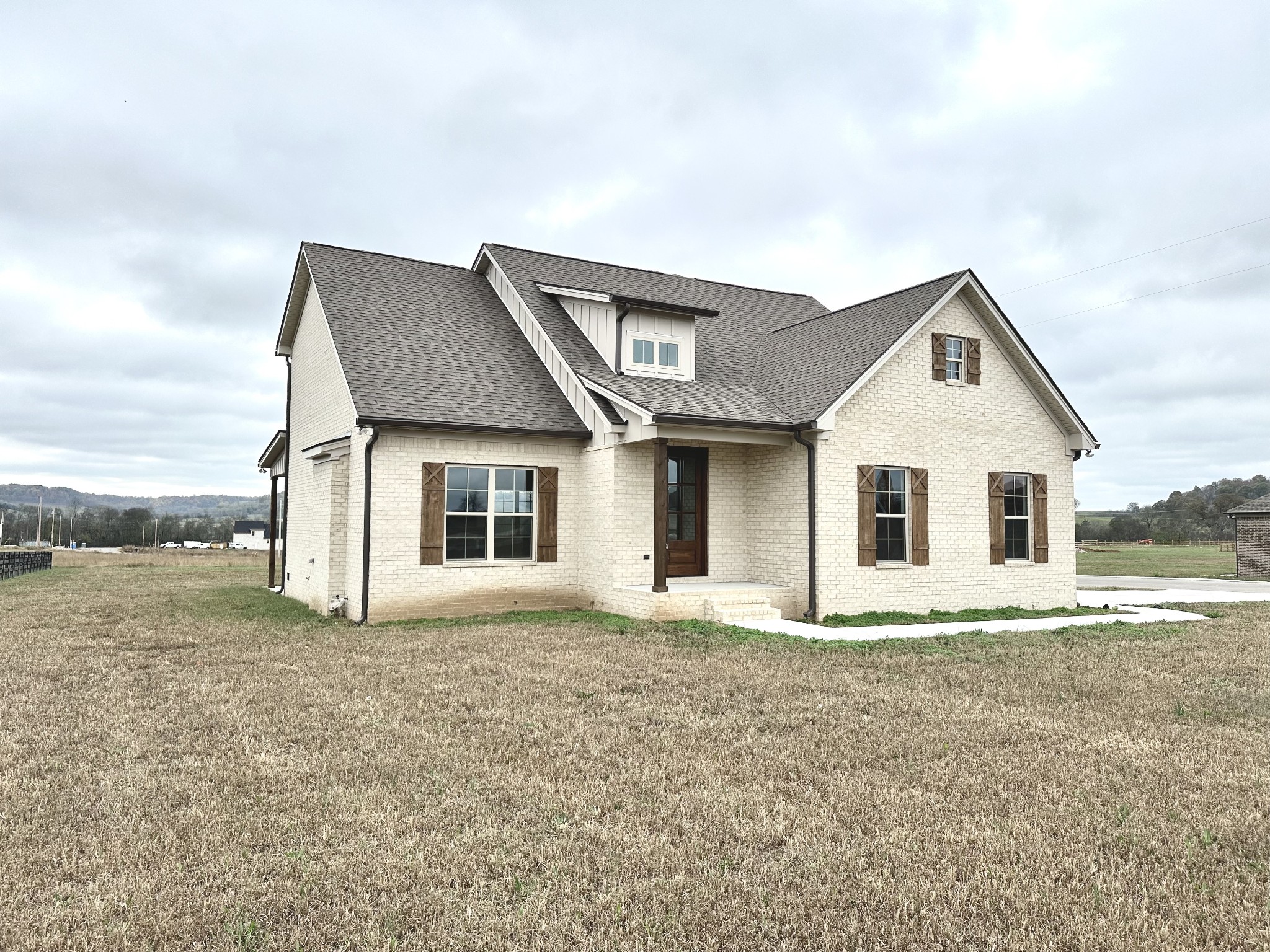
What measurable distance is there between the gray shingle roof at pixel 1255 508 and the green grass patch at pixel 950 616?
62.3 feet

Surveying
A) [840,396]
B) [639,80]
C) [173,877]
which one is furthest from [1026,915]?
[639,80]

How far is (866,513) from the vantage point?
13.8 m

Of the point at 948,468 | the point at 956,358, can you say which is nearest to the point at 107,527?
the point at 948,468

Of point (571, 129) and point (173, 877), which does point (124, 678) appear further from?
point (571, 129)

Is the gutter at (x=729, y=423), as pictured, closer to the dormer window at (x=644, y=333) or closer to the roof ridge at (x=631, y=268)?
the dormer window at (x=644, y=333)

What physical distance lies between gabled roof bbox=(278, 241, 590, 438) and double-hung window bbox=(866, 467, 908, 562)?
556 centimetres

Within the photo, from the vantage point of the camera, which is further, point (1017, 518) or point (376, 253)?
point (376, 253)

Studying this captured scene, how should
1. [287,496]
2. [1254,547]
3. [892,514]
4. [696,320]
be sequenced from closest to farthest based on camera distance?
[892,514]
[696,320]
[287,496]
[1254,547]

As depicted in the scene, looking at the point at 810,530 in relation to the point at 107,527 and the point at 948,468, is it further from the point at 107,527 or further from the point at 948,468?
the point at 107,527

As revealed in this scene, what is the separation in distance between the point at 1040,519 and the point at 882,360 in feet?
17.6

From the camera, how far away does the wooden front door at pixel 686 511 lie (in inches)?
571

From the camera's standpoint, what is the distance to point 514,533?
14.1m

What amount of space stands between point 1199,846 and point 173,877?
501 centimetres

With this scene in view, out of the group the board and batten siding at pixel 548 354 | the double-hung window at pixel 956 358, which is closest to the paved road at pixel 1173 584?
the double-hung window at pixel 956 358
